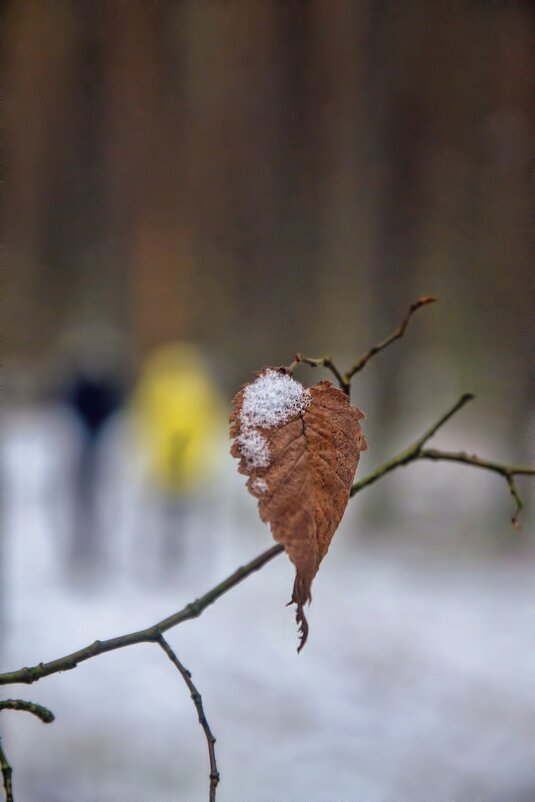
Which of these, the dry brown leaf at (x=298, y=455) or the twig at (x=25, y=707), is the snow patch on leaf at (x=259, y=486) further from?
the twig at (x=25, y=707)

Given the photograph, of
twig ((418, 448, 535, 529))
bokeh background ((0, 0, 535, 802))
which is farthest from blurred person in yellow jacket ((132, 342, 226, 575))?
twig ((418, 448, 535, 529))

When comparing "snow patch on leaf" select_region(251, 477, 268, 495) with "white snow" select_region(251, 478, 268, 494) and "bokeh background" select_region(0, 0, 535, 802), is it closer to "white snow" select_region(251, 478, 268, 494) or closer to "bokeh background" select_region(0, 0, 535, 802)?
"white snow" select_region(251, 478, 268, 494)

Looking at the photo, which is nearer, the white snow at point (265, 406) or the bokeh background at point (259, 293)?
the white snow at point (265, 406)

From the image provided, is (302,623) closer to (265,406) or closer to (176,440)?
(265,406)

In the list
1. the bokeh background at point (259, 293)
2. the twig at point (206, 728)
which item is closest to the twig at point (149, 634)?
the twig at point (206, 728)

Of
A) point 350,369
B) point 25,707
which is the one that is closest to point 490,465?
point 350,369

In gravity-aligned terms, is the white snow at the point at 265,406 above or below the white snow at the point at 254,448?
above
